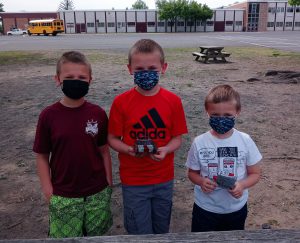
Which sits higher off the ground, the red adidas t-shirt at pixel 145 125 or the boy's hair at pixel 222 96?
the boy's hair at pixel 222 96

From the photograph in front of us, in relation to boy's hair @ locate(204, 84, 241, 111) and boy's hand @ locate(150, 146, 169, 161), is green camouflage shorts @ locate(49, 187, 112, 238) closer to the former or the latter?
boy's hand @ locate(150, 146, 169, 161)

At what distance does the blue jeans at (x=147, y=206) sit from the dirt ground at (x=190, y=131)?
90cm

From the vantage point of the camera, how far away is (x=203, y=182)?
226 cm

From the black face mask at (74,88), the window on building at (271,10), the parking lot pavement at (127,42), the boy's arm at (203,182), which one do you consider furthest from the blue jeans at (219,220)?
the window on building at (271,10)

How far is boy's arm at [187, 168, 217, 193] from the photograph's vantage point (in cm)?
221

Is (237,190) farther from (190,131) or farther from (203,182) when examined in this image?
(190,131)

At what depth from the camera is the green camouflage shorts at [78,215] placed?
2322 millimetres

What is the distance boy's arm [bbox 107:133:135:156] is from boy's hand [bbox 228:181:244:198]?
2.20 feet

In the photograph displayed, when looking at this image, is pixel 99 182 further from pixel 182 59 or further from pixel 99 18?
pixel 99 18

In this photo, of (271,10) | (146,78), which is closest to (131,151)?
(146,78)

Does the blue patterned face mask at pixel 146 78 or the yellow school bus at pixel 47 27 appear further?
the yellow school bus at pixel 47 27

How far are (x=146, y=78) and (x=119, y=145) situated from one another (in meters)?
0.49

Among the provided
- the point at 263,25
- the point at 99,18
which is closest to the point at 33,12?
the point at 99,18

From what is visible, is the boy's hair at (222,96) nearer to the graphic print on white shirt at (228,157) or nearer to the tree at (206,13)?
the graphic print on white shirt at (228,157)
